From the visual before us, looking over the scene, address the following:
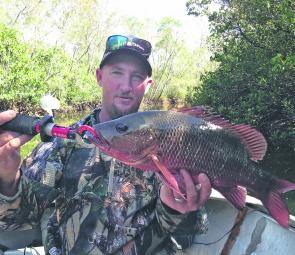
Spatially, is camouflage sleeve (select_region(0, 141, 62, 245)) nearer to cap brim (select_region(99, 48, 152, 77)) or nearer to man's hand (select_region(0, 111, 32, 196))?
man's hand (select_region(0, 111, 32, 196))

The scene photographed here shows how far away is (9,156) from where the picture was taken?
2.77m

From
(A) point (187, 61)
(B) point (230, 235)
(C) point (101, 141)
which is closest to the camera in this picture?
(C) point (101, 141)

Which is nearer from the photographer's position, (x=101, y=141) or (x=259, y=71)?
(x=101, y=141)

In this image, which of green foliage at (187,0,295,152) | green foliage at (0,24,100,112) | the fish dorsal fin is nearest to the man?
the fish dorsal fin

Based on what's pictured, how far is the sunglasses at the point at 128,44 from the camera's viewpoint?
3665 millimetres

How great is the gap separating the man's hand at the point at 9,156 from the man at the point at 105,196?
0.01m

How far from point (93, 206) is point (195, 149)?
1132 mm

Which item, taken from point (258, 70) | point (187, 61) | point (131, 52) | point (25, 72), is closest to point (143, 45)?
point (131, 52)

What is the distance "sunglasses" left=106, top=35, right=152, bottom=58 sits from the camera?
3.66m

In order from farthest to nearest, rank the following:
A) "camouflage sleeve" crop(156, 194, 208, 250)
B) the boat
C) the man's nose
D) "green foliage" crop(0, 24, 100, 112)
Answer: "green foliage" crop(0, 24, 100, 112) < the boat < the man's nose < "camouflage sleeve" crop(156, 194, 208, 250)

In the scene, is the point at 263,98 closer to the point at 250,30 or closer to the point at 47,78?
the point at 250,30

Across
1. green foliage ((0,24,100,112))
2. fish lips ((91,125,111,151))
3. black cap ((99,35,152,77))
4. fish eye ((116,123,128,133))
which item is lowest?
green foliage ((0,24,100,112))

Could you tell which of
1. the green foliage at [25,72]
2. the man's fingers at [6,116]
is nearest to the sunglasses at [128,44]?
the man's fingers at [6,116]

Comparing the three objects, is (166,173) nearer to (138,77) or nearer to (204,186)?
(204,186)
